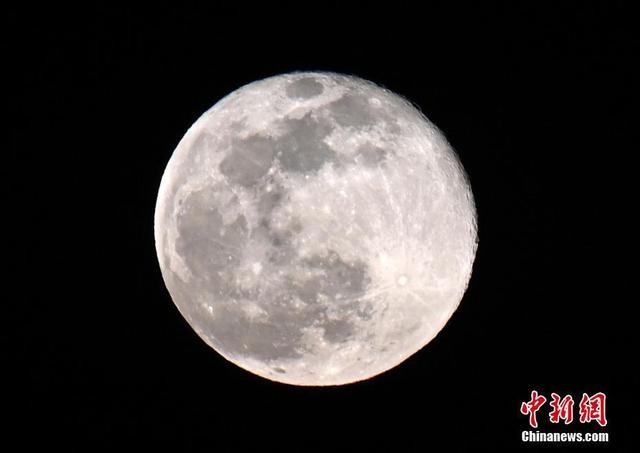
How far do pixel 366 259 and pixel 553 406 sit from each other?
2.31 meters

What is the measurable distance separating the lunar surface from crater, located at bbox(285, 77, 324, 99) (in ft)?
0.04

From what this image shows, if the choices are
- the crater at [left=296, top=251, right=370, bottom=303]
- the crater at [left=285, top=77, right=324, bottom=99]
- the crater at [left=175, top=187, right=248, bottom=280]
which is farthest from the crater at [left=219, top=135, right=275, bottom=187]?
the crater at [left=296, top=251, right=370, bottom=303]

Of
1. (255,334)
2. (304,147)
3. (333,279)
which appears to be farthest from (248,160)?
(255,334)

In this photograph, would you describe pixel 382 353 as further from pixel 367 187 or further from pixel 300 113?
pixel 300 113

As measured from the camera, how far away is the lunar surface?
3.40 metres

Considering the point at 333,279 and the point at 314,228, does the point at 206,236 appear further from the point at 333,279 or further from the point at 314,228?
the point at 333,279

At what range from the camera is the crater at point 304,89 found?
12.3ft

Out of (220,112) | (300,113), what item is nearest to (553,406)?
(300,113)

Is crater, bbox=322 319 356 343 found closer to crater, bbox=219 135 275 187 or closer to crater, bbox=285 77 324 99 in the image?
crater, bbox=219 135 275 187

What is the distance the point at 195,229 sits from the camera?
3641mm

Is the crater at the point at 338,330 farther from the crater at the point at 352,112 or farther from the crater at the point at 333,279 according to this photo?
the crater at the point at 352,112

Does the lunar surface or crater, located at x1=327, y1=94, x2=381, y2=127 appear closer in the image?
the lunar surface

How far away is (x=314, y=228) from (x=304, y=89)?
3.50 feet

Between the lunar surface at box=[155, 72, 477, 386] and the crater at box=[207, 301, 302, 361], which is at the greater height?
the lunar surface at box=[155, 72, 477, 386]
